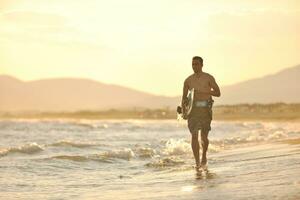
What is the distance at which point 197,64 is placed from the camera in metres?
10.9

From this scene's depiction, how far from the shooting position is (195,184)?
8.11 meters

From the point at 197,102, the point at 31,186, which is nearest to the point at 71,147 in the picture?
the point at 197,102

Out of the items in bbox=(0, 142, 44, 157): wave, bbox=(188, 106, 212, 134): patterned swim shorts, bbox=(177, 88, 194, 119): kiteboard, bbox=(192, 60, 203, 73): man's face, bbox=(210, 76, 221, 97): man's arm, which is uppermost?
bbox=(192, 60, 203, 73): man's face

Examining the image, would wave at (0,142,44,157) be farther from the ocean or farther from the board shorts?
the board shorts

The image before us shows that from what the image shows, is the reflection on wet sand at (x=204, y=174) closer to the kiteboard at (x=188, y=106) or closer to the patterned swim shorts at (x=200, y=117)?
the patterned swim shorts at (x=200, y=117)

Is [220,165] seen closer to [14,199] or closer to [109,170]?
[109,170]

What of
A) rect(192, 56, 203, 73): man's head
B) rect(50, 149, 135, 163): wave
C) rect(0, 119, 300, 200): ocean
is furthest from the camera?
rect(50, 149, 135, 163): wave

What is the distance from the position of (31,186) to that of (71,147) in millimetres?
8104

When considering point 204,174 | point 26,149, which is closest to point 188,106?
point 204,174

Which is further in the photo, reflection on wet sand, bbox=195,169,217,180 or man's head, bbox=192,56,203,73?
man's head, bbox=192,56,203,73

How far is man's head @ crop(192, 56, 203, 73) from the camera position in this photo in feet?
35.8

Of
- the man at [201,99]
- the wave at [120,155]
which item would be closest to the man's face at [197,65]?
the man at [201,99]

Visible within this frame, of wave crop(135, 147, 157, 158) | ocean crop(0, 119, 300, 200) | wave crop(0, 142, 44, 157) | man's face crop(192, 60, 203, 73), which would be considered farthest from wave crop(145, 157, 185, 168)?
wave crop(0, 142, 44, 157)

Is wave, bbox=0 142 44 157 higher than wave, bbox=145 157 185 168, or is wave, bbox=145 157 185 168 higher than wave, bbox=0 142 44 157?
wave, bbox=0 142 44 157
